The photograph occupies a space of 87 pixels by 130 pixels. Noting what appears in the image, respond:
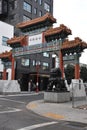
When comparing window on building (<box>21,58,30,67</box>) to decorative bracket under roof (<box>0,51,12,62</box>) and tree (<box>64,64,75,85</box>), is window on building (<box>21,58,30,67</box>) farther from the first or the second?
→ decorative bracket under roof (<box>0,51,12,62</box>)

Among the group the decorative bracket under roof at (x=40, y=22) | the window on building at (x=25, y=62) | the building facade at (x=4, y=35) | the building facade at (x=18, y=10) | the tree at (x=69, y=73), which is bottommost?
the tree at (x=69, y=73)

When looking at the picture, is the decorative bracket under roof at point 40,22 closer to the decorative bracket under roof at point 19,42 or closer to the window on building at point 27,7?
the decorative bracket under roof at point 19,42

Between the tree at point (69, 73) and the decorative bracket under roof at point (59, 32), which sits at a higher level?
the decorative bracket under roof at point (59, 32)

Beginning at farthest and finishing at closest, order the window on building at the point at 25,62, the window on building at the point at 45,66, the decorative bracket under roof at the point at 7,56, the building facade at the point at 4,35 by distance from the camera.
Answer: the window on building at the point at 45,66 → the window on building at the point at 25,62 → the building facade at the point at 4,35 → the decorative bracket under roof at the point at 7,56

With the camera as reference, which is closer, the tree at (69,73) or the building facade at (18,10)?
the building facade at (18,10)

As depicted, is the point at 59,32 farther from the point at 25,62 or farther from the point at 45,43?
the point at 25,62

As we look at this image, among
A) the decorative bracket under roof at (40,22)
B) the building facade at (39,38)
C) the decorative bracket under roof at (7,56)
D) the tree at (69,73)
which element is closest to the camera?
the building facade at (39,38)

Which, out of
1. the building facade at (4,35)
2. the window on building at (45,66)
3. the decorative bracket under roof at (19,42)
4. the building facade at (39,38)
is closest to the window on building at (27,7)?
the building facade at (4,35)

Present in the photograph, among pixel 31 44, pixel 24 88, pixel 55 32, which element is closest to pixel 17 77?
pixel 24 88

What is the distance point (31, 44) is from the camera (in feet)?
107

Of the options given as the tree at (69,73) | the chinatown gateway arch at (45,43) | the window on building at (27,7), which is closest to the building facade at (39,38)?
the chinatown gateway arch at (45,43)

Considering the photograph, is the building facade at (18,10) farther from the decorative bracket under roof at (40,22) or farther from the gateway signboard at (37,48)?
the decorative bracket under roof at (40,22)

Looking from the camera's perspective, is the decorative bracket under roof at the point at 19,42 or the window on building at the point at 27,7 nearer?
the decorative bracket under roof at the point at 19,42

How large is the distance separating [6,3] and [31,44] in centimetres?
3627
